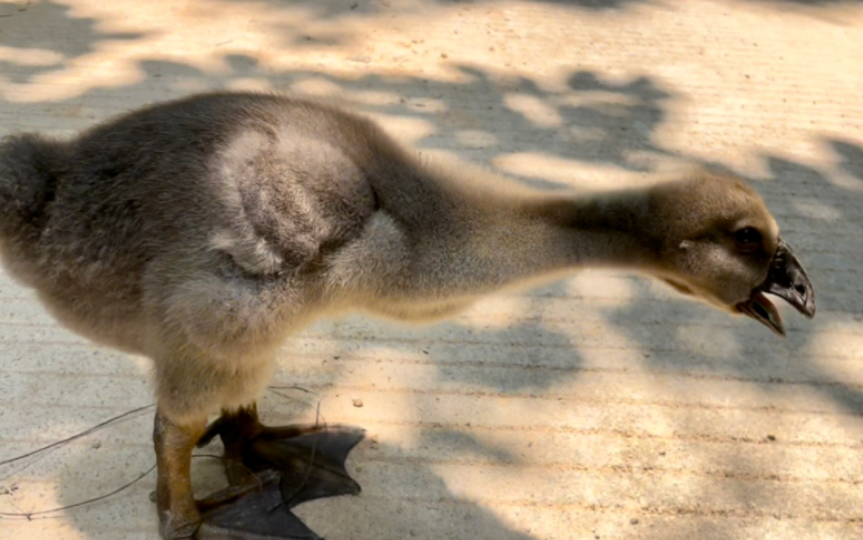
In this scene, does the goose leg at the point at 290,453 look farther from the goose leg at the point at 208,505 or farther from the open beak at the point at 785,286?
the open beak at the point at 785,286

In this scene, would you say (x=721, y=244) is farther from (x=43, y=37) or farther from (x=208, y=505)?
(x=43, y=37)

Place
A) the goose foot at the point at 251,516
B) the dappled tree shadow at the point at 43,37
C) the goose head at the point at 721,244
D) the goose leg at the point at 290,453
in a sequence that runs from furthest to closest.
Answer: the dappled tree shadow at the point at 43,37 → the goose leg at the point at 290,453 → the goose foot at the point at 251,516 → the goose head at the point at 721,244

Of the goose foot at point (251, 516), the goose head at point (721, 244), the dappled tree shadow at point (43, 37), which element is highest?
the goose head at point (721, 244)

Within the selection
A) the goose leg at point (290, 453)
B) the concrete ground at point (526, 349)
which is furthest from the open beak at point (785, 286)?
the goose leg at point (290, 453)

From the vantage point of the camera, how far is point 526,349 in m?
3.11

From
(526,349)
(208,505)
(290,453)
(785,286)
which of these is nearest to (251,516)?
(208,505)

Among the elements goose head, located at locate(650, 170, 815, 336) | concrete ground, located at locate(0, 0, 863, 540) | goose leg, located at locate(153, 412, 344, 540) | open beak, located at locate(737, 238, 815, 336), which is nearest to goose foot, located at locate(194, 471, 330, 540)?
goose leg, located at locate(153, 412, 344, 540)

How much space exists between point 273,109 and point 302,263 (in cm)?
43

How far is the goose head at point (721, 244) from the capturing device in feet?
6.95

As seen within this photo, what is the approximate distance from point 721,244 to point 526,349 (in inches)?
43.5

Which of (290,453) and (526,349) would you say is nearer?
(290,453)

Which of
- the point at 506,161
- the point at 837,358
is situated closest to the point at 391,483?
the point at 837,358

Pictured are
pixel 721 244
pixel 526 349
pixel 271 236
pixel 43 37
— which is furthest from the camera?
pixel 43 37

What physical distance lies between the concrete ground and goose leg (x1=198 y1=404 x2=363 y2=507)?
5 centimetres
